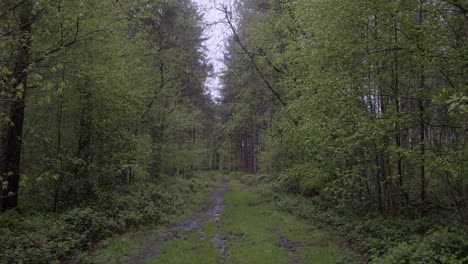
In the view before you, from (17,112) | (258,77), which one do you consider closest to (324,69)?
(258,77)

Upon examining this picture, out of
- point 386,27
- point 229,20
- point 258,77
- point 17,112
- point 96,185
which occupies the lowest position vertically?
point 96,185

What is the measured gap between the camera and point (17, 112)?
982cm

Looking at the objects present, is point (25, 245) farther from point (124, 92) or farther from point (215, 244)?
point (124, 92)

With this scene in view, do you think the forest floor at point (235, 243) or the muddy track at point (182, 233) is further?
the muddy track at point (182, 233)

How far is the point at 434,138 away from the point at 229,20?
1100 cm

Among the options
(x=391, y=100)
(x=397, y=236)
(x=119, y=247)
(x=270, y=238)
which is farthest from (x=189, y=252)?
(x=391, y=100)

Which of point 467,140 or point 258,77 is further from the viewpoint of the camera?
point 258,77

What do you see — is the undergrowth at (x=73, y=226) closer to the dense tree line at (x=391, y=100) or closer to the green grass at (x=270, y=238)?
the green grass at (x=270, y=238)

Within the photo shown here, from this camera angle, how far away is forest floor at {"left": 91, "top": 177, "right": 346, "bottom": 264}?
316 inches

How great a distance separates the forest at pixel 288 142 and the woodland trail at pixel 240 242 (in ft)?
0.25

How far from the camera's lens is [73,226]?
8.56 m

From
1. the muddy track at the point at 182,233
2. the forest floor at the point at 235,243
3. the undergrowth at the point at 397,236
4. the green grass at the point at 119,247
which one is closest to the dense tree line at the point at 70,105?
the green grass at the point at 119,247

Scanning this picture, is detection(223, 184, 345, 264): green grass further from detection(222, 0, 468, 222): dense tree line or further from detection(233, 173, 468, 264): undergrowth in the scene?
detection(222, 0, 468, 222): dense tree line

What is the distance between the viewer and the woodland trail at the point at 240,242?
8031mm
